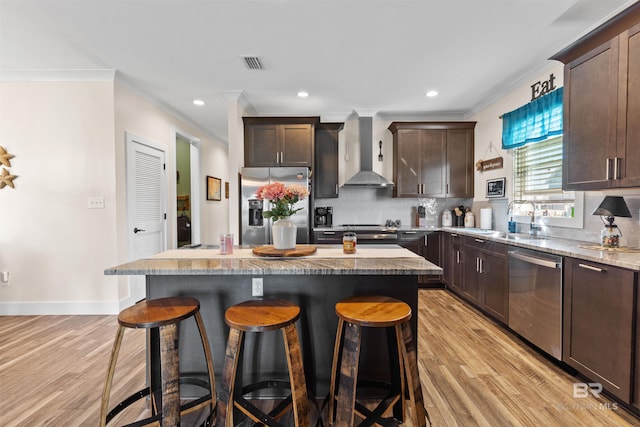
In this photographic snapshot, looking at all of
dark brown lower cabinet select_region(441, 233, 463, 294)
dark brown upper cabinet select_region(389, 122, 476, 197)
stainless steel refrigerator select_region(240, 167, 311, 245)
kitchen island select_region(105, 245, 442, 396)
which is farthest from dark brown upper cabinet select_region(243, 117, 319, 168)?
kitchen island select_region(105, 245, 442, 396)

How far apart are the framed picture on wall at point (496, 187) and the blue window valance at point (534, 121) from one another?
1.44 ft

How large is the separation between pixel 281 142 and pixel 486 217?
3068mm

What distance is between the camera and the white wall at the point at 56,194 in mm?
3174

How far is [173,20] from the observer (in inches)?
92.0

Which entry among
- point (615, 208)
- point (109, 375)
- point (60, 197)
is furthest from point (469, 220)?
point (60, 197)

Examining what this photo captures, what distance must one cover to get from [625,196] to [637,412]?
1.50m

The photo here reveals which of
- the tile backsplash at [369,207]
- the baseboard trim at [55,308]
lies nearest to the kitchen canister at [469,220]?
the tile backsplash at [369,207]

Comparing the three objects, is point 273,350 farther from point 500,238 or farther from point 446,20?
point 446,20

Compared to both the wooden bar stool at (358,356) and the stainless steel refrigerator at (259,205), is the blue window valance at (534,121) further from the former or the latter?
the wooden bar stool at (358,356)

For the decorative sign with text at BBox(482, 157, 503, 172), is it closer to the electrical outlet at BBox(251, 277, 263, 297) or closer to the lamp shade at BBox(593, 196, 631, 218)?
the lamp shade at BBox(593, 196, 631, 218)

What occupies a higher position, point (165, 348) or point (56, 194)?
point (56, 194)

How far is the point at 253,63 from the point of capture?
3023mm

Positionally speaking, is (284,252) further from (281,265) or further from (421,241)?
(421,241)

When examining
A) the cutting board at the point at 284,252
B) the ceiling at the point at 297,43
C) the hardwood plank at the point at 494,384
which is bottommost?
the hardwood plank at the point at 494,384
